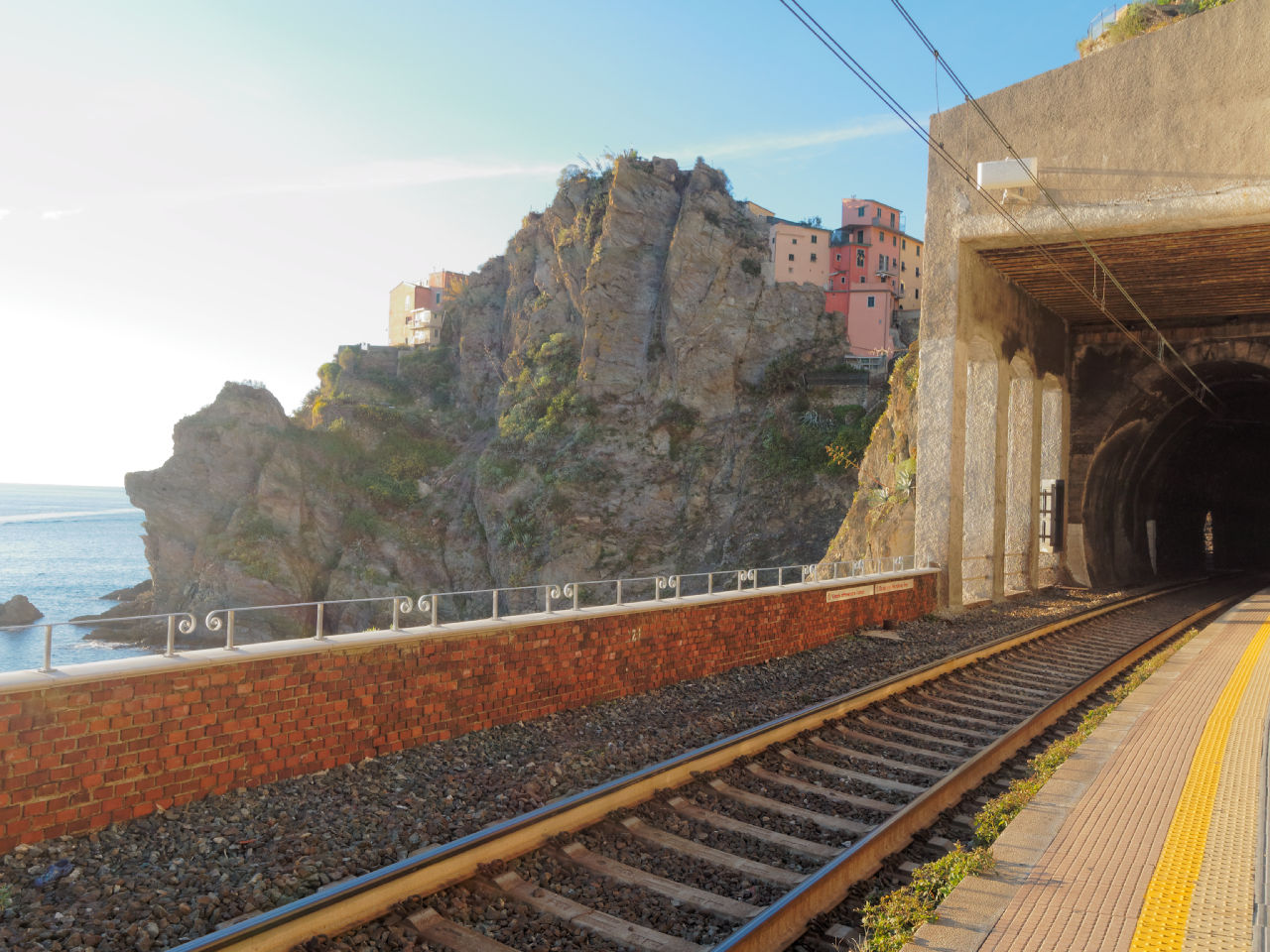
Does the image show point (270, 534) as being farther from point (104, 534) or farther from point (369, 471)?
point (104, 534)

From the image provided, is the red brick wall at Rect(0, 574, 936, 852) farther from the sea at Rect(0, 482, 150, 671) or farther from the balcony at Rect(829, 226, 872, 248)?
the balcony at Rect(829, 226, 872, 248)

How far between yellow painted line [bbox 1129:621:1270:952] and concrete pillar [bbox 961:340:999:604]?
43.6 feet

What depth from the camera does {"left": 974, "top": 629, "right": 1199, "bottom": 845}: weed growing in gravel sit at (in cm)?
567

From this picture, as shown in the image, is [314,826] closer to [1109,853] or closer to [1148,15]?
[1109,853]

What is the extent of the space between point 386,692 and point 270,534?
5211 centimetres

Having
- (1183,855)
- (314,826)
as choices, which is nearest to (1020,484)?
(1183,855)

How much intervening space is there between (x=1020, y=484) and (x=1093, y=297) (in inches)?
256

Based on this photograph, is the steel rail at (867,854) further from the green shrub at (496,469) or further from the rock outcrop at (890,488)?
the green shrub at (496,469)

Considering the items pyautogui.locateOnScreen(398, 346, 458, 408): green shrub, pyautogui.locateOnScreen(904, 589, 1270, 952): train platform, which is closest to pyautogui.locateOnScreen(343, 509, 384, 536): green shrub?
pyautogui.locateOnScreen(398, 346, 458, 408): green shrub

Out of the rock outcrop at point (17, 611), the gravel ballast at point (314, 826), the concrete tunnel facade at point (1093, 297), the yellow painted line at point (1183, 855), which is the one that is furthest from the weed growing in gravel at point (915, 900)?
the rock outcrop at point (17, 611)

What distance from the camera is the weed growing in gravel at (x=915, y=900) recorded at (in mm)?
4066

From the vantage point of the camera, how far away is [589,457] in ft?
176

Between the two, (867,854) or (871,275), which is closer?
(867,854)

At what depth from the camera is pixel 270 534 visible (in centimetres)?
5534
